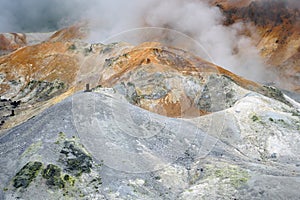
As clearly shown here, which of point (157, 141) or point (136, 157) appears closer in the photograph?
point (136, 157)

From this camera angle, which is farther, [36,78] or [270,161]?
[36,78]

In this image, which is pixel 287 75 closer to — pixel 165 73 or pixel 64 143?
pixel 165 73

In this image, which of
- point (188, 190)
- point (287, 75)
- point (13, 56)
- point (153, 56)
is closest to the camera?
point (188, 190)

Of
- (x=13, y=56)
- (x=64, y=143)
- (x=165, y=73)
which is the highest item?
(x=13, y=56)

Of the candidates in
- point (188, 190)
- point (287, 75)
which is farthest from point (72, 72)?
point (188, 190)

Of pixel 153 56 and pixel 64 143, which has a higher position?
pixel 153 56

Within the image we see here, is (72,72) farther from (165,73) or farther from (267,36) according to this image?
(267,36)

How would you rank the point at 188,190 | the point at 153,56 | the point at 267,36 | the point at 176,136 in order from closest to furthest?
the point at 188,190 < the point at 176,136 < the point at 153,56 < the point at 267,36
